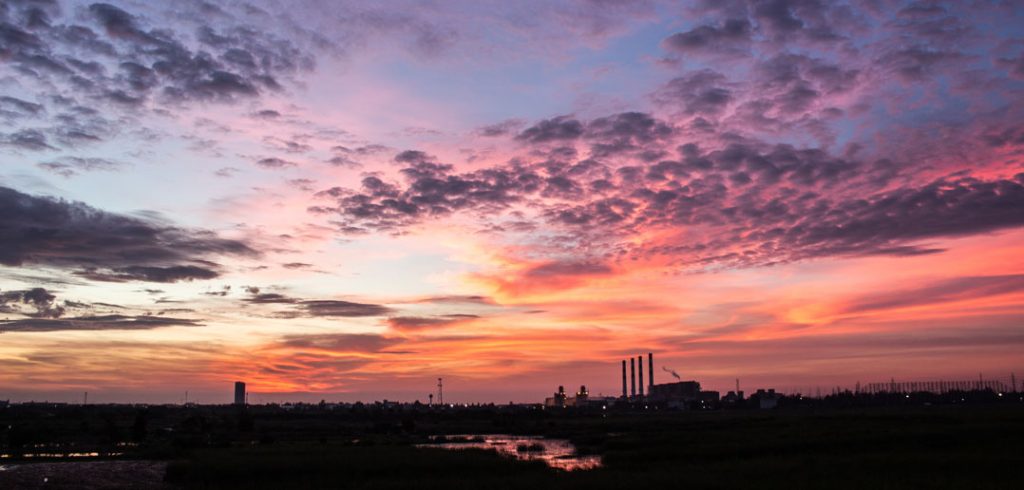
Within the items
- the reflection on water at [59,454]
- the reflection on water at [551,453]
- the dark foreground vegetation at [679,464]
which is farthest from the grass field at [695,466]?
the reflection on water at [59,454]

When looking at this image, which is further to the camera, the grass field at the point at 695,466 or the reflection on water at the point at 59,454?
the reflection on water at the point at 59,454

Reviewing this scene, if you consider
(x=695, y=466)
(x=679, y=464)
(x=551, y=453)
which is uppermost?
(x=695, y=466)

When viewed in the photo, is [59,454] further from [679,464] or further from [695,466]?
[695,466]

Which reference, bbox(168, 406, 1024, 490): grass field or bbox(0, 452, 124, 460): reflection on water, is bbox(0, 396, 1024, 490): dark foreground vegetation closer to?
bbox(168, 406, 1024, 490): grass field

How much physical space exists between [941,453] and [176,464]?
2300 inches

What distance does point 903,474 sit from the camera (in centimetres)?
4800

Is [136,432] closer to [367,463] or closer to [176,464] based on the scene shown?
[176,464]

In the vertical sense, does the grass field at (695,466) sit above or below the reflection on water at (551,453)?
above

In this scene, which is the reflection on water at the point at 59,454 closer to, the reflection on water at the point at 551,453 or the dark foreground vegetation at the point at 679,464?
the dark foreground vegetation at the point at 679,464

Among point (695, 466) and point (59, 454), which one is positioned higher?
point (695, 466)

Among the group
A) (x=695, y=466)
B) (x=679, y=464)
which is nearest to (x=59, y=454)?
(x=679, y=464)

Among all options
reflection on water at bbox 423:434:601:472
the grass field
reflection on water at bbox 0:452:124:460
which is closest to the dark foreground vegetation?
the grass field

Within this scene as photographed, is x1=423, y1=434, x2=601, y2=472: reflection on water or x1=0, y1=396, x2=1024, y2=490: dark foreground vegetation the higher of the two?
x1=0, y1=396, x2=1024, y2=490: dark foreground vegetation

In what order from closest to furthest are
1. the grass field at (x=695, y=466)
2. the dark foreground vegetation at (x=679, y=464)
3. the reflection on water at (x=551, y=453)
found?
the grass field at (x=695, y=466) < the dark foreground vegetation at (x=679, y=464) < the reflection on water at (x=551, y=453)
